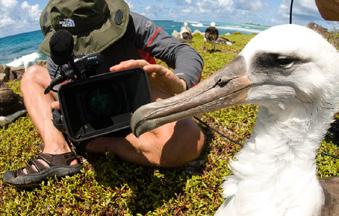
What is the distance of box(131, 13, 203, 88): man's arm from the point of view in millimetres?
3324

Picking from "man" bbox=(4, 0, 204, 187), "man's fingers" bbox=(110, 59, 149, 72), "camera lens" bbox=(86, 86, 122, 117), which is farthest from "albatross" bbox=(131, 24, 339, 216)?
"camera lens" bbox=(86, 86, 122, 117)

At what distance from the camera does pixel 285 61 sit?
1.72m

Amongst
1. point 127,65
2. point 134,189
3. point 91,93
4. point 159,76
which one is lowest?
point 134,189

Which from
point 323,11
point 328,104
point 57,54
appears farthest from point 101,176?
point 323,11

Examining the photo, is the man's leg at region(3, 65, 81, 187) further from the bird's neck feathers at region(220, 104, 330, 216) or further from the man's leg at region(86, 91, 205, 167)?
the bird's neck feathers at region(220, 104, 330, 216)

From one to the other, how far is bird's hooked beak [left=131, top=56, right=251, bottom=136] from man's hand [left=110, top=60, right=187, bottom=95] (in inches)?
38.3

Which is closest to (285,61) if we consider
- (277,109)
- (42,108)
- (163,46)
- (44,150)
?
(277,109)

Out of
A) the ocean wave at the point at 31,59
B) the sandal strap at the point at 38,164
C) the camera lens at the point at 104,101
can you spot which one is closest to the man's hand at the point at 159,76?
the camera lens at the point at 104,101

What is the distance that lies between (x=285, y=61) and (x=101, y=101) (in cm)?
166

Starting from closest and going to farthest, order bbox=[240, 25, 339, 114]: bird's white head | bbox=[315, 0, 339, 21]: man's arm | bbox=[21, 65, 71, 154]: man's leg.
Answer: bbox=[240, 25, 339, 114]: bird's white head < bbox=[21, 65, 71, 154]: man's leg < bbox=[315, 0, 339, 21]: man's arm

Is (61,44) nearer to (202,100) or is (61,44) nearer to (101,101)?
(101,101)

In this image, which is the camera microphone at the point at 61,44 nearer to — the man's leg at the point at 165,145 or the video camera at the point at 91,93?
the video camera at the point at 91,93

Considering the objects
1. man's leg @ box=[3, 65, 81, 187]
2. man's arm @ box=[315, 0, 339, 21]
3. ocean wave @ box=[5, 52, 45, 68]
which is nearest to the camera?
man's leg @ box=[3, 65, 81, 187]

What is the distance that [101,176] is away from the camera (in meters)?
3.50
